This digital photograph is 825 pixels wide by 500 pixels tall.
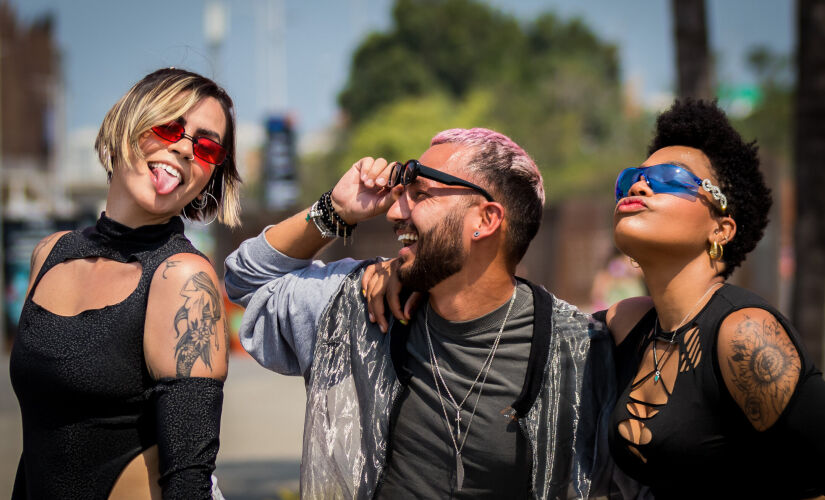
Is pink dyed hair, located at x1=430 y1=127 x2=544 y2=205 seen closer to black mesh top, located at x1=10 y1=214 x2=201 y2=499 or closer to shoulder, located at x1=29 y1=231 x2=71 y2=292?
black mesh top, located at x1=10 y1=214 x2=201 y2=499

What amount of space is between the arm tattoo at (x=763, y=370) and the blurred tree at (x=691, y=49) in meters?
3.92

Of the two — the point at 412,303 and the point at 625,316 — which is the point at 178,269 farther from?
the point at 625,316

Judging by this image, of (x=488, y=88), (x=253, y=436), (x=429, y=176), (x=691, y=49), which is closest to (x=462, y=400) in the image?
(x=429, y=176)

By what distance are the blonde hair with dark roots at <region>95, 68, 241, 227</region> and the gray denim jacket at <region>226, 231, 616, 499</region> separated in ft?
1.64

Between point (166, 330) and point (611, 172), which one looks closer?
point (166, 330)

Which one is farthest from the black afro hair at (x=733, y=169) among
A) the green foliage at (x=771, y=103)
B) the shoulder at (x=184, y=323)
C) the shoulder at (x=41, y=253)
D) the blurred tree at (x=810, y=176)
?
the green foliage at (x=771, y=103)

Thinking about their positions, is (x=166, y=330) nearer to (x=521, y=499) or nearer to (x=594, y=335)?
(x=521, y=499)

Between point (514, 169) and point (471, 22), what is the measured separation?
52834 mm

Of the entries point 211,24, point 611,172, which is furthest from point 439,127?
point 211,24

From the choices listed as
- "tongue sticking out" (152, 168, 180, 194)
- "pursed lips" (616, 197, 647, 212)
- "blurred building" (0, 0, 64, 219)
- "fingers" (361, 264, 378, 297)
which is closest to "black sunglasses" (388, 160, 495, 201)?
"fingers" (361, 264, 378, 297)

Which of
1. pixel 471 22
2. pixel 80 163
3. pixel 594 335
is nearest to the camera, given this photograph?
pixel 594 335

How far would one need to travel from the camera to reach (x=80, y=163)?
260ft

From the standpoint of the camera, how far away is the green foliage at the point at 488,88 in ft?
133

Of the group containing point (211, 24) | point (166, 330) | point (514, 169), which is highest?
point (211, 24)
